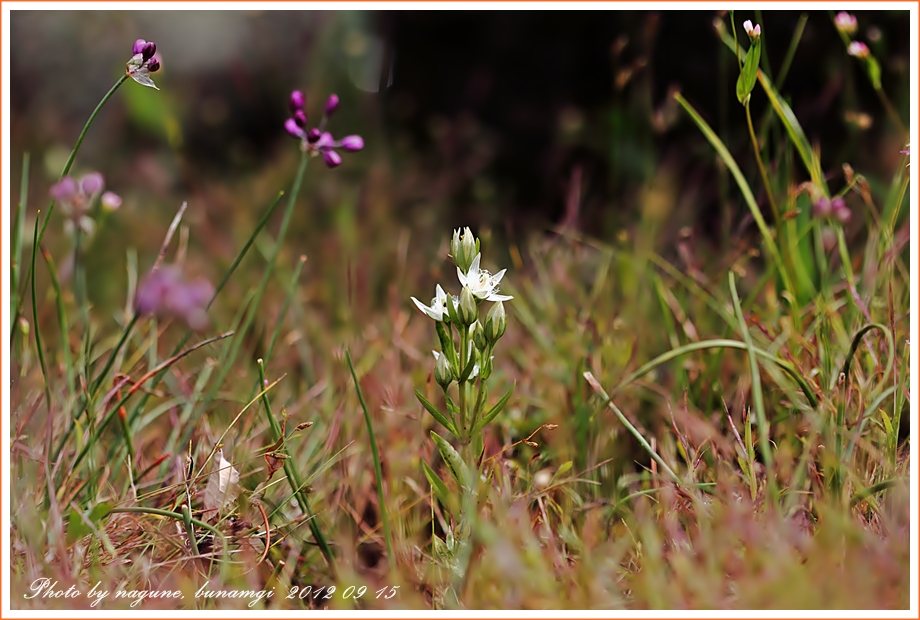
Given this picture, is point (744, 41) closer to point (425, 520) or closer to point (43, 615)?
point (425, 520)

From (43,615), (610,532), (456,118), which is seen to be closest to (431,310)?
(610,532)

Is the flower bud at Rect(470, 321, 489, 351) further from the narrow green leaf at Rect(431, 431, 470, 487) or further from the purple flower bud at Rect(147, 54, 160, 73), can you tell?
the purple flower bud at Rect(147, 54, 160, 73)

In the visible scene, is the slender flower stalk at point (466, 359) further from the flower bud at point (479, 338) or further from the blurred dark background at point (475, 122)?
the blurred dark background at point (475, 122)

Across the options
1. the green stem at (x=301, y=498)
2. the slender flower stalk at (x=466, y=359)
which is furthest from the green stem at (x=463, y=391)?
the green stem at (x=301, y=498)

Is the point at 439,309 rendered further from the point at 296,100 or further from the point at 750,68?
the point at 750,68

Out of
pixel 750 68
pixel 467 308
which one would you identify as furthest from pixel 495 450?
pixel 750 68

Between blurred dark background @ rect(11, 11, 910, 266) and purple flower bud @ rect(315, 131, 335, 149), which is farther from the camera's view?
blurred dark background @ rect(11, 11, 910, 266)

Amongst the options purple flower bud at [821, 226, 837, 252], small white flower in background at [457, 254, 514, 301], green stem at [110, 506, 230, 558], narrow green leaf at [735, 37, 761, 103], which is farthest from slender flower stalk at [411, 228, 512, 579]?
purple flower bud at [821, 226, 837, 252]
